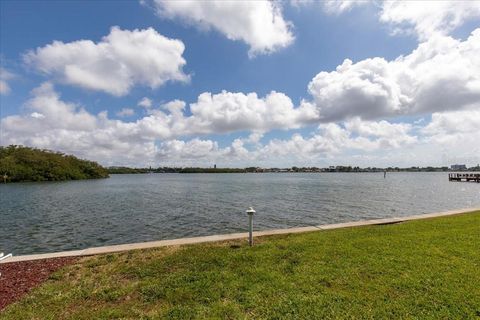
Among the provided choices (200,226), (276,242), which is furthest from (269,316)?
(200,226)

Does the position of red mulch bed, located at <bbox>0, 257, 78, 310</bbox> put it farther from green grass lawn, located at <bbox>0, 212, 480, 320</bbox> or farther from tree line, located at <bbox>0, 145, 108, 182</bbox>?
tree line, located at <bbox>0, 145, 108, 182</bbox>

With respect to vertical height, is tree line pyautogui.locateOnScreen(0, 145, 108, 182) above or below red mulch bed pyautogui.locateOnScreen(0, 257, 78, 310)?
above

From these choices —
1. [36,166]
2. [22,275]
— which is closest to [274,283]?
[22,275]

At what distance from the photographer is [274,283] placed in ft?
18.5

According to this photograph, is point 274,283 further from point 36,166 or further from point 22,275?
point 36,166

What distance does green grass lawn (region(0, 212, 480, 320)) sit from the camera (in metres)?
4.68

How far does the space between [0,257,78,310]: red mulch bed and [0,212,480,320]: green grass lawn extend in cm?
31

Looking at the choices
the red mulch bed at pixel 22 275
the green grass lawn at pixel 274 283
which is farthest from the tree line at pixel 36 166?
the green grass lawn at pixel 274 283

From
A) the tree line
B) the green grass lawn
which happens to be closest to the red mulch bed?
the green grass lawn

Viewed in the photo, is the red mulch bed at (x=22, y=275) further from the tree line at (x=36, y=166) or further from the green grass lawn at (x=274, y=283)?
the tree line at (x=36, y=166)

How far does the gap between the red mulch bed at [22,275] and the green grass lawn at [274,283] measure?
31 centimetres

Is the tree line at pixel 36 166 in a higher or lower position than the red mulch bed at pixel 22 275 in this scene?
higher

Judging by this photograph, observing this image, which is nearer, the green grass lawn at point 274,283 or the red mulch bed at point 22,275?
the green grass lawn at point 274,283

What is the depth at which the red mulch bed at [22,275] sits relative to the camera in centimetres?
566
